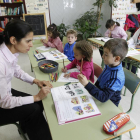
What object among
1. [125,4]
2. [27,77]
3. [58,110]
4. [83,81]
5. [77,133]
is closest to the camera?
[77,133]

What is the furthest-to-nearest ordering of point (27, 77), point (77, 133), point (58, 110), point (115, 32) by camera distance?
point (115, 32)
point (27, 77)
point (58, 110)
point (77, 133)

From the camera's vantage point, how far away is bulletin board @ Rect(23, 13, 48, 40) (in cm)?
389

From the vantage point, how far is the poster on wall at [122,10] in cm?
457

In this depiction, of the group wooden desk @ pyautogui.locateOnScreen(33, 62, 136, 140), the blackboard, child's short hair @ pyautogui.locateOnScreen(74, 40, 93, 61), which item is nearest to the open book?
wooden desk @ pyautogui.locateOnScreen(33, 62, 136, 140)

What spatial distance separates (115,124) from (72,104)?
291 mm

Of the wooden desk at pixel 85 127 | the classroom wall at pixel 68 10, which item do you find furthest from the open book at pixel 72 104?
the classroom wall at pixel 68 10

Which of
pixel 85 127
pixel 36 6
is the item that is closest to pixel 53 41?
pixel 85 127

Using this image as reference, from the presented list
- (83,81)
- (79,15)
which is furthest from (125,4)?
(83,81)

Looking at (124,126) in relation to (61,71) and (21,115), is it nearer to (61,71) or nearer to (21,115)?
(21,115)

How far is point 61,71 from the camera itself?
140 centimetres

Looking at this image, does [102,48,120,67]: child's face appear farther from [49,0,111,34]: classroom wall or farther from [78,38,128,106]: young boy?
[49,0,111,34]: classroom wall

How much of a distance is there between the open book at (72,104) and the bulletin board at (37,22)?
11.4 feet

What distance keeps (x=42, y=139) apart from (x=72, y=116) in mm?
363

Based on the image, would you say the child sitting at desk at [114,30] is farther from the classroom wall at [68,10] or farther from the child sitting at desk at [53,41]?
the classroom wall at [68,10]
